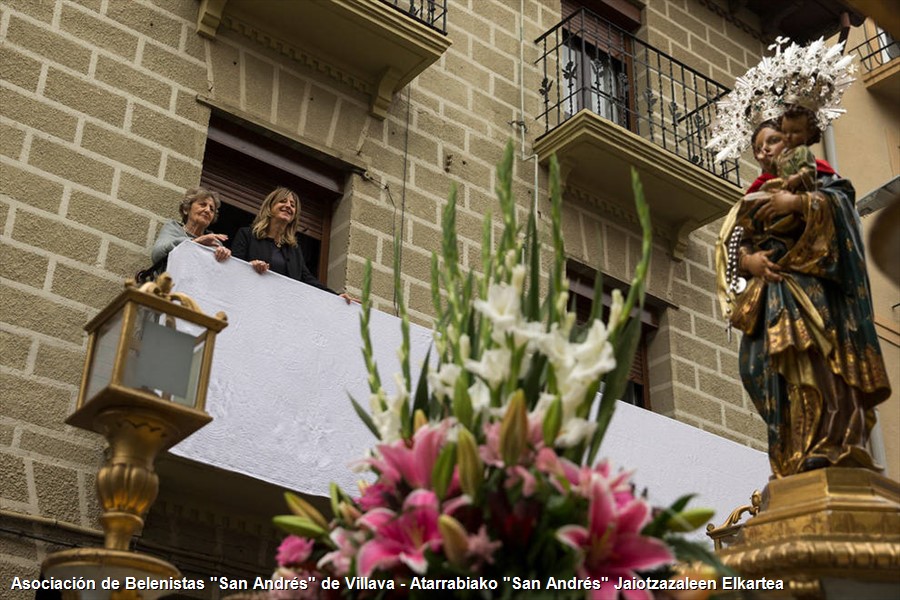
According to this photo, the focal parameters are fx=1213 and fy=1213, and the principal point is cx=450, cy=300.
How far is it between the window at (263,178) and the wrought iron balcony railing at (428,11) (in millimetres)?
1283

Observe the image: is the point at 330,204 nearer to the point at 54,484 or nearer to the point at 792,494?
the point at 54,484

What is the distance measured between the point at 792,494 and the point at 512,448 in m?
2.22

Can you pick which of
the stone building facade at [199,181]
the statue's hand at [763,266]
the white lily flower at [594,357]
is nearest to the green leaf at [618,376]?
the white lily flower at [594,357]

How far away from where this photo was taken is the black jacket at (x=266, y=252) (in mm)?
7284

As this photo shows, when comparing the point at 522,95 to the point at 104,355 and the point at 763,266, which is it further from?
the point at 104,355

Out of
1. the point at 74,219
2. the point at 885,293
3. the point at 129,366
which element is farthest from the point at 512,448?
the point at 885,293

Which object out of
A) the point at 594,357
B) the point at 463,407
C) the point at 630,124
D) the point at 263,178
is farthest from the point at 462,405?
the point at 630,124

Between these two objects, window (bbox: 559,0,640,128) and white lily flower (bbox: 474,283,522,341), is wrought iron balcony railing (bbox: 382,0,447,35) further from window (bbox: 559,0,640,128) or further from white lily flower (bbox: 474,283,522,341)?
white lily flower (bbox: 474,283,522,341)

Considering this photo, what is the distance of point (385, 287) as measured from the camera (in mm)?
8211

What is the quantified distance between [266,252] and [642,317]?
3.71 m

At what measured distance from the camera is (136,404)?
3.73m

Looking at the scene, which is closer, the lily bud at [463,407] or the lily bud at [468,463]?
the lily bud at [468,463]

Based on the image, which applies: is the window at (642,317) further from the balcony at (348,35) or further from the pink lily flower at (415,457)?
the pink lily flower at (415,457)

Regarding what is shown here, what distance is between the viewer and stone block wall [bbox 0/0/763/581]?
6.41m
